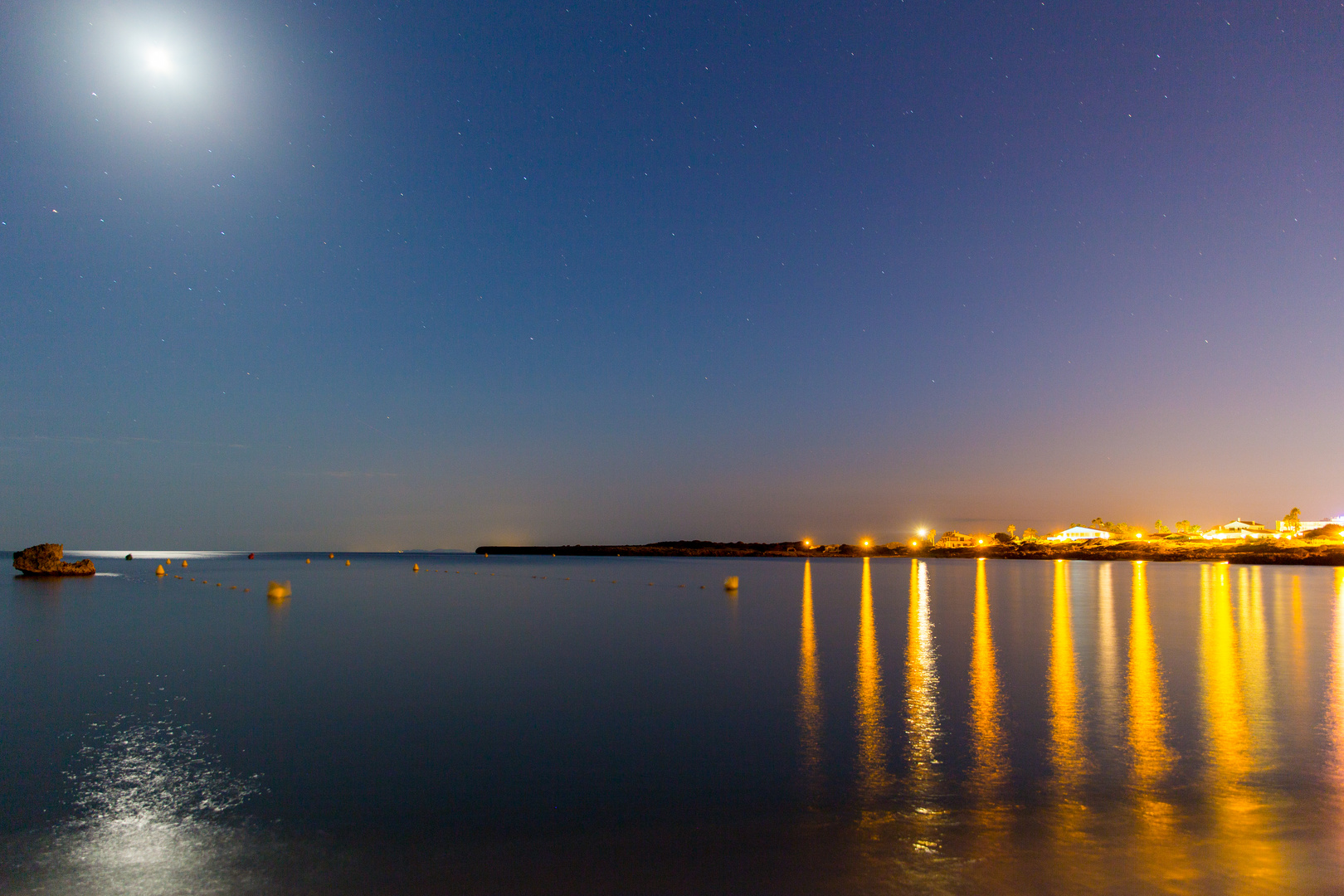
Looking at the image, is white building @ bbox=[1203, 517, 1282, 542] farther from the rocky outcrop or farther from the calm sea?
the rocky outcrop

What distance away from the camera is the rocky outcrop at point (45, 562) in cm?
7069

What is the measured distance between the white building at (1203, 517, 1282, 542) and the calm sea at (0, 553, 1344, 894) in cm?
18014

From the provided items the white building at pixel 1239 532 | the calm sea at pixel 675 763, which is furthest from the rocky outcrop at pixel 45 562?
the white building at pixel 1239 532

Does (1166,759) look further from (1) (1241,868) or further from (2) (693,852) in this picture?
(2) (693,852)

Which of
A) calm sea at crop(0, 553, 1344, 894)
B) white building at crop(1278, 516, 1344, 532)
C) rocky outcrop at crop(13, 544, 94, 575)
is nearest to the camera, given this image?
calm sea at crop(0, 553, 1344, 894)

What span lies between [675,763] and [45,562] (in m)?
83.4

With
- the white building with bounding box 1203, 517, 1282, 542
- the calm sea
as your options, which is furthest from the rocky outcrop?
the white building with bounding box 1203, 517, 1282, 542

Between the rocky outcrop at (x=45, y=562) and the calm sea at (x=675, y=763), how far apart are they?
5208 centimetres

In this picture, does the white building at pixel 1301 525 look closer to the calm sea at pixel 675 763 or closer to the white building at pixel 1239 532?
the white building at pixel 1239 532

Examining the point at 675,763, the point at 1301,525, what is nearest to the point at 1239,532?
the point at 1301,525

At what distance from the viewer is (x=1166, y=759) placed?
42.4 ft

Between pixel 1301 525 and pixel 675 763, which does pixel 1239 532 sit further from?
pixel 675 763

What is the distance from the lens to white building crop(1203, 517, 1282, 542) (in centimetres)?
17499

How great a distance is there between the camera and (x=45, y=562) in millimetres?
71062
